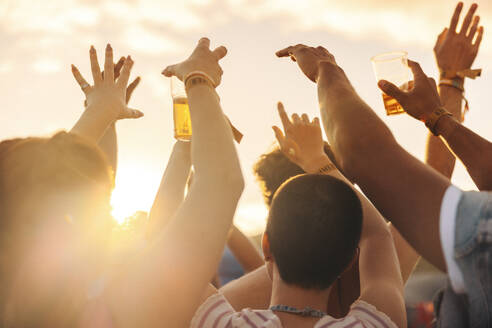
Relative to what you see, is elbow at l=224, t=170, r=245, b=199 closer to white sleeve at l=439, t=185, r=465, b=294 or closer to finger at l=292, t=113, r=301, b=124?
white sleeve at l=439, t=185, r=465, b=294

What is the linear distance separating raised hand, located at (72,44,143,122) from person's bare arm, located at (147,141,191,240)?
36cm

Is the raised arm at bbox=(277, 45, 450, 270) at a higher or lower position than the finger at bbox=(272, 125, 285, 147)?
lower

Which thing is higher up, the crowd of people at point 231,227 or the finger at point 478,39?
the finger at point 478,39

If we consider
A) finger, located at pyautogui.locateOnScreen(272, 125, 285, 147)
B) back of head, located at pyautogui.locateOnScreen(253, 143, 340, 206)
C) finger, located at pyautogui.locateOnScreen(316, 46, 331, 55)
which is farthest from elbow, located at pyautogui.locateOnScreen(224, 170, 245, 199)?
back of head, located at pyautogui.locateOnScreen(253, 143, 340, 206)

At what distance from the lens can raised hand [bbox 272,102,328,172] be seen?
2.69 m

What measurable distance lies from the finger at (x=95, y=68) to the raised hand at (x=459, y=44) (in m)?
2.18

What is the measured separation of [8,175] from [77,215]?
0.90 feet

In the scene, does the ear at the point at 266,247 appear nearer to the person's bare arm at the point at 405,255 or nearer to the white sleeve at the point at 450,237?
the white sleeve at the point at 450,237

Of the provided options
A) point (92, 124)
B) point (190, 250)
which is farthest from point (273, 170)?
point (190, 250)

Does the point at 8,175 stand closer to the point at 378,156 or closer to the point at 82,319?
the point at 82,319

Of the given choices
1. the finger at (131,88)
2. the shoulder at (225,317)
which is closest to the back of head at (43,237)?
the shoulder at (225,317)

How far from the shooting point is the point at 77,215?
1.67 m

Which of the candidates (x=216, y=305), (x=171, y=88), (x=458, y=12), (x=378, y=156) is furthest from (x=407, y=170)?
(x=458, y=12)

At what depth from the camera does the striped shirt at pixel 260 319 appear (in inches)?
76.9
